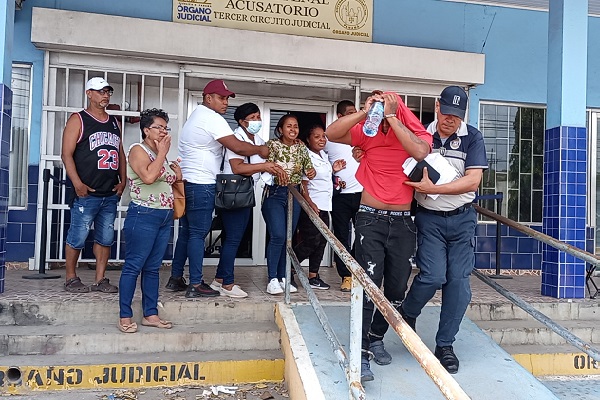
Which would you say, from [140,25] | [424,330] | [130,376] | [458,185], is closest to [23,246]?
[140,25]

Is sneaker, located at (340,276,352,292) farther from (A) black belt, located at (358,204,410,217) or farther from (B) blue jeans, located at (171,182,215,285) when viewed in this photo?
(A) black belt, located at (358,204,410,217)

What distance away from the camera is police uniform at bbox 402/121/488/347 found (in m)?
3.03

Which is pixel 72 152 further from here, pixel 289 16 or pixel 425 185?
pixel 289 16

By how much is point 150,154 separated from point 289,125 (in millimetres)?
1232

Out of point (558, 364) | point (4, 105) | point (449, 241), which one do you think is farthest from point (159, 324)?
point (558, 364)

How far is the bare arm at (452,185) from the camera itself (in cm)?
288

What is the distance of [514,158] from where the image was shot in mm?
6707

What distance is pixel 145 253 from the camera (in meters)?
3.46

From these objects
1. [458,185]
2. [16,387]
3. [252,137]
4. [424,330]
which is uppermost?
[252,137]

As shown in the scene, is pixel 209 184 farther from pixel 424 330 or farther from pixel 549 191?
pixel 549 191

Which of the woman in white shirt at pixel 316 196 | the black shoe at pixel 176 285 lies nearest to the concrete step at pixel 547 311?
the woman in white shirt at pixel 316 196

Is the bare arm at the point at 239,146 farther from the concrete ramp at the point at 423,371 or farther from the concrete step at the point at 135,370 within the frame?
the concrete step at the point at 135,370

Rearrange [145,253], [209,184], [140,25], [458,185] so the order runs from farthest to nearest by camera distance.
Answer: [140,25], [209,184], [145,253], [458,185]

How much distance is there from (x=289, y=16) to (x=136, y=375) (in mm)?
4298
